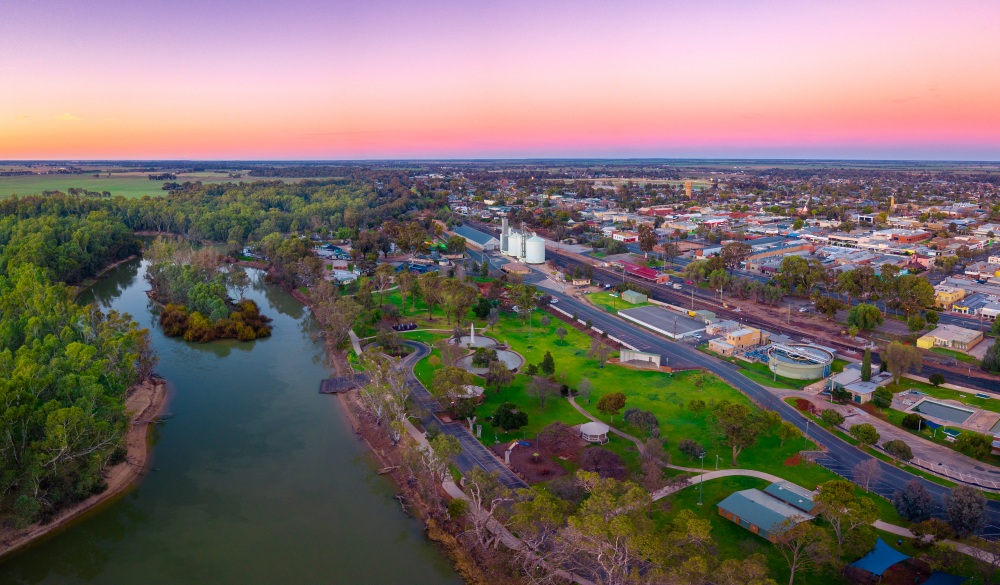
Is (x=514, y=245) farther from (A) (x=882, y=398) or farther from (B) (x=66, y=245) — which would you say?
(A) (x=882, y=398)

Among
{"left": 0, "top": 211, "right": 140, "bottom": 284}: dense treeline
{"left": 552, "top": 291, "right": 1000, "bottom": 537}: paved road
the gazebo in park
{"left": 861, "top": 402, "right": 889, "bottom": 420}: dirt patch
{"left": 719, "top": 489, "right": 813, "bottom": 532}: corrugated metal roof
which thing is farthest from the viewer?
{"left": 0, "top": 211, "right": 140, "bottom": 284}: dense treeline

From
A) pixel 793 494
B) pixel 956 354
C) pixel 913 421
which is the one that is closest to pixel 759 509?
pixel 793 494

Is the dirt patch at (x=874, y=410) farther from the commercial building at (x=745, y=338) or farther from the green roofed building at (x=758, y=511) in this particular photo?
the green roofed building at (x=758, y=511)

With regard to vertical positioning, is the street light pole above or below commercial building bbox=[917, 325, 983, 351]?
below

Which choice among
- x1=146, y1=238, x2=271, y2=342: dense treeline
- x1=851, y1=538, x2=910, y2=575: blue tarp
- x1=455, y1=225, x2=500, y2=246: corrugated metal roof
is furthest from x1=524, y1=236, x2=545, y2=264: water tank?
x1=851, y1=538, x2=910, y2=575: blue tarp

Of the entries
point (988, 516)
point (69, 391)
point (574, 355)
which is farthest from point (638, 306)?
point (69, 391)

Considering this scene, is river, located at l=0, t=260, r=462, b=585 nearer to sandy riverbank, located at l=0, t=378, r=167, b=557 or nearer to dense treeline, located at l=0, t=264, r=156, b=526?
sandy riverbank, located at l=0, t=378, r=167, b=557

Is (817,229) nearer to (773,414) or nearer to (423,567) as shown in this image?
(773,414)
